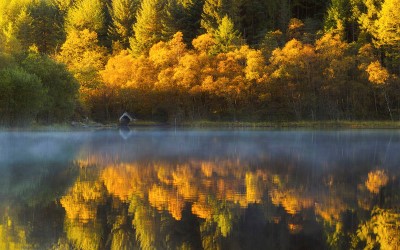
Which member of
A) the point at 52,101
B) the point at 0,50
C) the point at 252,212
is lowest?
the point at 252,212

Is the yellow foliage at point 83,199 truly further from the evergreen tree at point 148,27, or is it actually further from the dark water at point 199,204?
the evergreen tree at point 148,27

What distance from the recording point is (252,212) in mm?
10844

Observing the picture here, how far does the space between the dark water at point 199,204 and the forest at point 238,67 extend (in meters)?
33.5

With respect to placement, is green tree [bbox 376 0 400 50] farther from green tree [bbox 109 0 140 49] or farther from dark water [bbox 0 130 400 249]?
dark water [bbox 0 130 400 249]

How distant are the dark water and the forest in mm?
33512

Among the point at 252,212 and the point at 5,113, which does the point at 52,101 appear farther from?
the point at 252,212

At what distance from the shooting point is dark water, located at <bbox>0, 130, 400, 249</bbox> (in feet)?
28.1

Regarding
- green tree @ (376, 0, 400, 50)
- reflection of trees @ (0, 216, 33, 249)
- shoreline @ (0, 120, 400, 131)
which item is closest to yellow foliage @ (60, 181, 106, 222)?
reflection of trees @ (0, 216, 33, 249)

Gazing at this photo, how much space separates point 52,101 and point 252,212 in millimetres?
39336

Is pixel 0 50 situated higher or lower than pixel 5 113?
higher

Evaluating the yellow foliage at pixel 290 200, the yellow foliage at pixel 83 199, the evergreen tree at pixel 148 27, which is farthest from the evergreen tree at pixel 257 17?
the yellow foliage at pixel 290 200

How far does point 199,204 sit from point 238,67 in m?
52.4

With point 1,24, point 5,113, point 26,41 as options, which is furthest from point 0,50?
point 1,24

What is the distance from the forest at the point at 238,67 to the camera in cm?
6059
